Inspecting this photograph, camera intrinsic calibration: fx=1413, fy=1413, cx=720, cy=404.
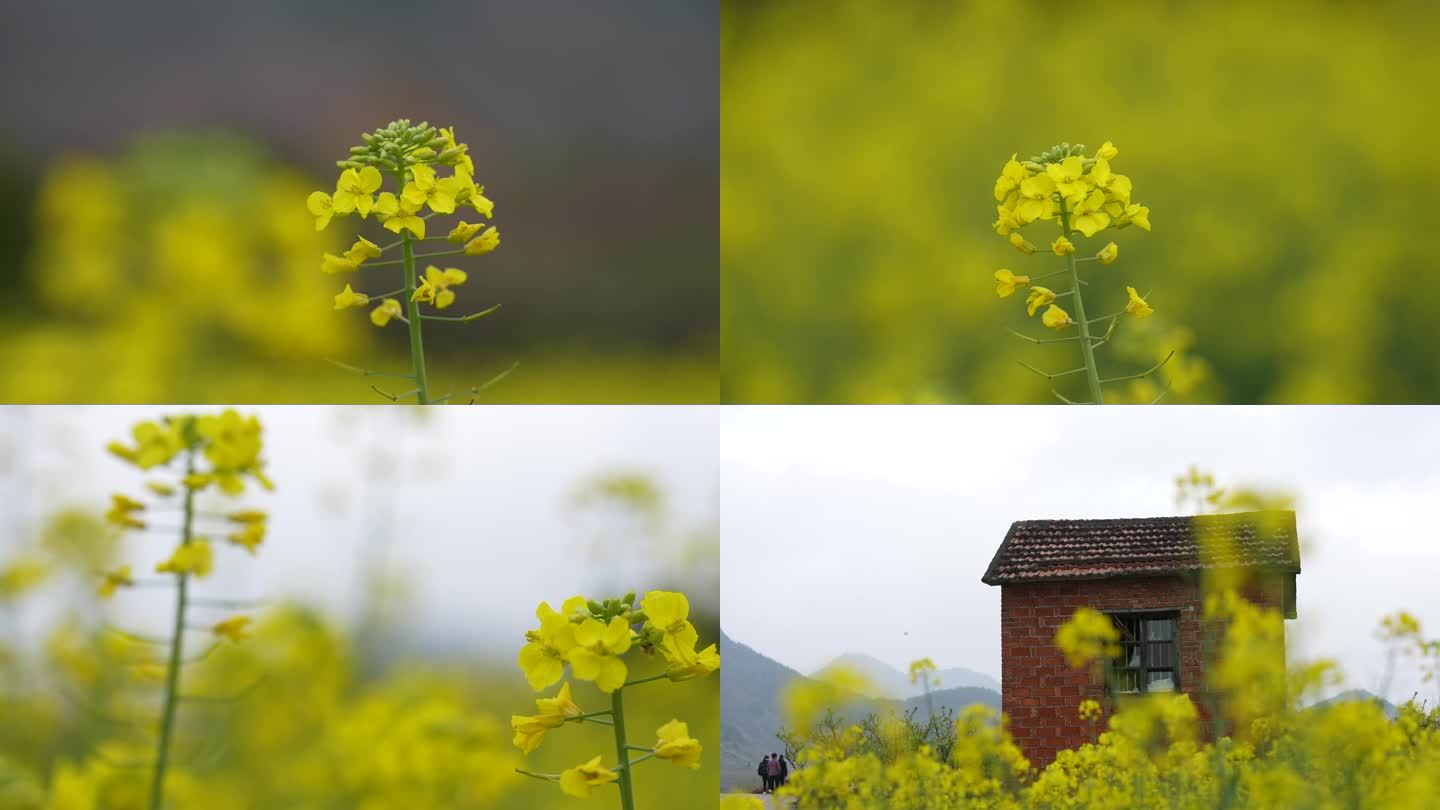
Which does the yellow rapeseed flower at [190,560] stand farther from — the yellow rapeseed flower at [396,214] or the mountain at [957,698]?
the mountain at [957,698]

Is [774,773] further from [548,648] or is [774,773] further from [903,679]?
[548,648]

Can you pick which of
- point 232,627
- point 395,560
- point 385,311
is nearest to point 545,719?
point 232,627

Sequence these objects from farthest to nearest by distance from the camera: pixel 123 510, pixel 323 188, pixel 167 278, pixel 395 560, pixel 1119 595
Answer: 1. pixel 323 188
2. pixel 395 560
3. pixel 167 278
4. pixel 1119 595
5. pixel 123 510

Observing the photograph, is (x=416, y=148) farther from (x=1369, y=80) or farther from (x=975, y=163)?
(x=1369, y=80)

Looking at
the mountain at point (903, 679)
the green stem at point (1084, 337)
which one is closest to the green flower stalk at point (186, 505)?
the mountain at point (903, 679)

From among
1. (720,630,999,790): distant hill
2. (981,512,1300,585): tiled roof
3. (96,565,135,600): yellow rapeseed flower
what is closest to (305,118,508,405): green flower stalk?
(96,565,135,600): yellow rapeseed flower

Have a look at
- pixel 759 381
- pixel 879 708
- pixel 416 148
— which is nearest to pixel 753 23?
pixel 759 381

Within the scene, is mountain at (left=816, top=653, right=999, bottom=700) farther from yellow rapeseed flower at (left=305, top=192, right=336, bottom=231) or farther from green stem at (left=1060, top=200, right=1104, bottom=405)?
yellow rapeseed flower at (left=305, top=192, right=336, bottom=231)
